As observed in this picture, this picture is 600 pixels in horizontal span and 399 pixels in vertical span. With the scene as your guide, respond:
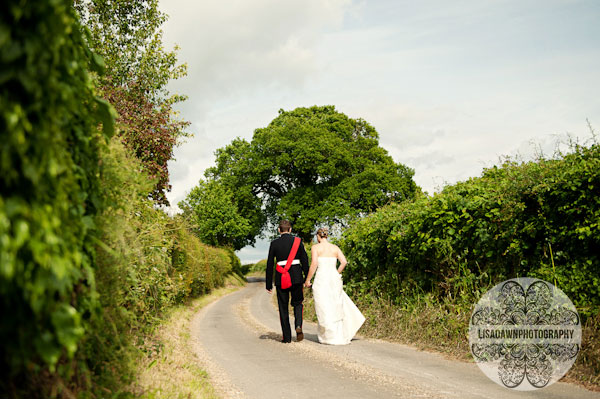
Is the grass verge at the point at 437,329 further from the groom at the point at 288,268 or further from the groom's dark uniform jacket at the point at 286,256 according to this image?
the groom's dark uniform jacket at the point at 286,256

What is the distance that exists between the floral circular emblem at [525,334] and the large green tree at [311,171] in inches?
958

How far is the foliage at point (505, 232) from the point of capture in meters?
6.32

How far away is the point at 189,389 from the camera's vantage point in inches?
213

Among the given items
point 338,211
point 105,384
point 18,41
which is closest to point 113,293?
point 105,384

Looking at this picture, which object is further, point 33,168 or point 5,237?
point 33,168

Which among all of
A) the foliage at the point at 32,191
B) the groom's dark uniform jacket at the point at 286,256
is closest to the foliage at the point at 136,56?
the groom's dark uniform jacket at the point at 286,256

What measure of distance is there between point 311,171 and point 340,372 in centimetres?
2979

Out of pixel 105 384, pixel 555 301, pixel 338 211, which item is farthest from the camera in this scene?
pixel 338 211

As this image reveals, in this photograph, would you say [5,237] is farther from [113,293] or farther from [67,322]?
[113,293]

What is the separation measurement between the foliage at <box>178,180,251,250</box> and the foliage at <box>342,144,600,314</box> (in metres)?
27.9

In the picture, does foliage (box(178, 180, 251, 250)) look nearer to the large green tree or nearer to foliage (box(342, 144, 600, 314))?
the large green tree

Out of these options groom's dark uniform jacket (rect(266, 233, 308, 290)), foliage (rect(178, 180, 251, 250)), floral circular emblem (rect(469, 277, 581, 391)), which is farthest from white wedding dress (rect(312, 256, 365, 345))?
foliage (rect(178, 180, 251, 250))

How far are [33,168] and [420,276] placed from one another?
9.15 m

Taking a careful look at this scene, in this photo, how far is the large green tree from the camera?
1340 inches
